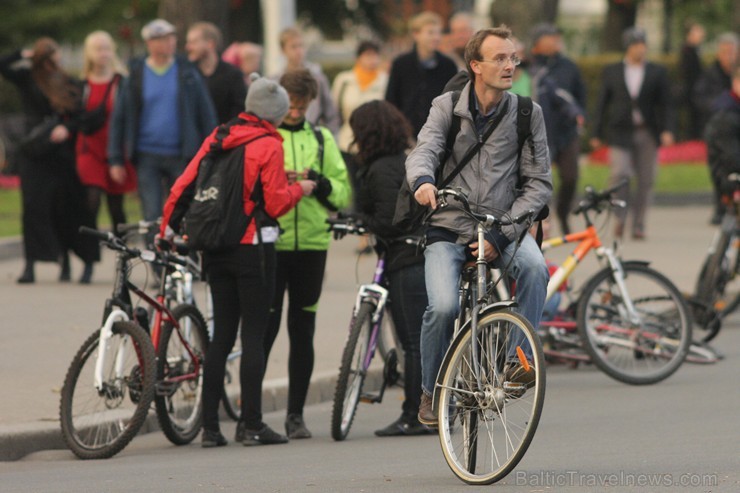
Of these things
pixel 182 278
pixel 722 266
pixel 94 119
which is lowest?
pixel 722 266

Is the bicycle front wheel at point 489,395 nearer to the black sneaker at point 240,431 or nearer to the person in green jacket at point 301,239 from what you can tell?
the black sneaker at point 240,431

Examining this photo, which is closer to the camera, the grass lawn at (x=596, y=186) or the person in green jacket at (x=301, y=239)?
the person in green jacket at (x=301, y=239)

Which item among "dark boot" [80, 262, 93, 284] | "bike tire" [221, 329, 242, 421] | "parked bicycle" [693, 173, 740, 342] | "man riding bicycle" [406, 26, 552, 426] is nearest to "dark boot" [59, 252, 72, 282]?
"dark boot" [80, 262, 93, 284]

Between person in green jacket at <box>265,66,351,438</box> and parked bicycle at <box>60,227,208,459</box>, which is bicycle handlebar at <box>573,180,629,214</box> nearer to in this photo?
person in green jacket at <box>265,66,351,438</box>

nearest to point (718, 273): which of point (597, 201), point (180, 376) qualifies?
point (597, 201)

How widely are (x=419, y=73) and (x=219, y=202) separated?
632cm

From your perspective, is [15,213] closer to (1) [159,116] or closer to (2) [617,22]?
(1) [159,116]

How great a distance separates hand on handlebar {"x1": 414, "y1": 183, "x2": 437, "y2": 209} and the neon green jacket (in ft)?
5.84

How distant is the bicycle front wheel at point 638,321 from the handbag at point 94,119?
508cm

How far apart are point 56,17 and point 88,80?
2154 cm

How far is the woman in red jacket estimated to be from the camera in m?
8.41

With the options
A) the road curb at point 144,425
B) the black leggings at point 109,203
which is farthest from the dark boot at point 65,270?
the road curb at point 144,425

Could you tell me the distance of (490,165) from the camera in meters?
7.46

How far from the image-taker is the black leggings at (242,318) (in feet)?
27.7
